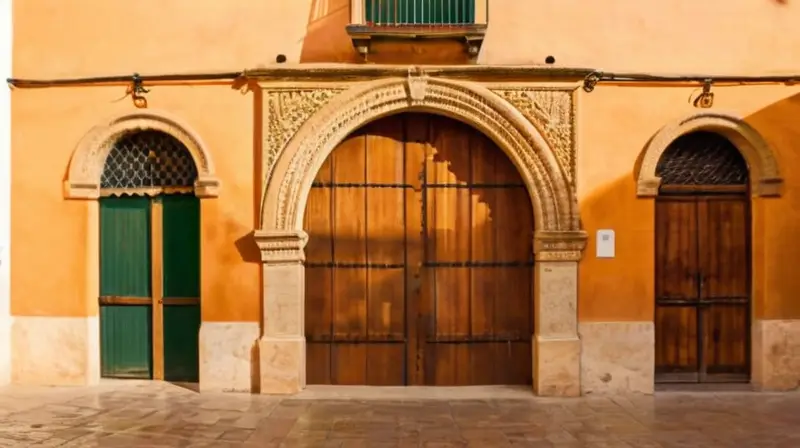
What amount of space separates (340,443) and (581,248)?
321 centimetres

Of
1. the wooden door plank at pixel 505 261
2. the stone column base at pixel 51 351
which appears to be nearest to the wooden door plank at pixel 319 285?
the wooden door plank at pixel 505 261

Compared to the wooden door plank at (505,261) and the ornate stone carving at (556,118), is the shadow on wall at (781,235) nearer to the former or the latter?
the ornate stone carving at (556,118)

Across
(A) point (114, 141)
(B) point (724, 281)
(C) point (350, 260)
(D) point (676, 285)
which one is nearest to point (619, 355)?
(D) point (676, 285)

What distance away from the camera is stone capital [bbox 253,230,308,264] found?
7.55 meters

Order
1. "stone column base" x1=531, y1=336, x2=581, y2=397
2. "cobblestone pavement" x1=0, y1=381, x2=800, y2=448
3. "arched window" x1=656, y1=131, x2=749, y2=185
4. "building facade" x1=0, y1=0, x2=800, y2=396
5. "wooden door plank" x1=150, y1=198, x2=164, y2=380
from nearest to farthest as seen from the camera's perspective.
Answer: "cobblestone pavement" x1=0, y1=381, x2=800, y2=448
"stone column base" x1=531, y1=336, x2=581, y2=397
"building facade" x1=0, y1=0, x2=800, y2=396
"arched window" x1=656, y1=131, x2=749, y2=185
"wooden door plank" x1=150, y1=198, x2=164, y2=380

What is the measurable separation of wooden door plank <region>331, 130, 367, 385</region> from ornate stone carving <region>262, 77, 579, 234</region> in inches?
13.4

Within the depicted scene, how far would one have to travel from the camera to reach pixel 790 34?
7801 mm

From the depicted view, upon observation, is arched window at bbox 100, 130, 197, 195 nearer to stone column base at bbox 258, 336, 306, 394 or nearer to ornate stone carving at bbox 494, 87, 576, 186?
stone column base at bbox 258, 336, 306, 394

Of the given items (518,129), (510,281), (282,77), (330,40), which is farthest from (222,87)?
(510,281)

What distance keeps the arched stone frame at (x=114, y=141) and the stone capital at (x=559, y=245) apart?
3.39 m

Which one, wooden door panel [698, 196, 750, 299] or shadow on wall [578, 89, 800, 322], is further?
wooden door panel [698, 196, 750, 299]

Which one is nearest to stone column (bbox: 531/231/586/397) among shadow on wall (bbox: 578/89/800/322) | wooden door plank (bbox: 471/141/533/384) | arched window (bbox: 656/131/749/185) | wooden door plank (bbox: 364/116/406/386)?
shadow on wall (bbox: 578/89/800/322)

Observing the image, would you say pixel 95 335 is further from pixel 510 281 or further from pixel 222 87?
pixel 510 281

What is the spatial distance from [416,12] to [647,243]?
133 inches
